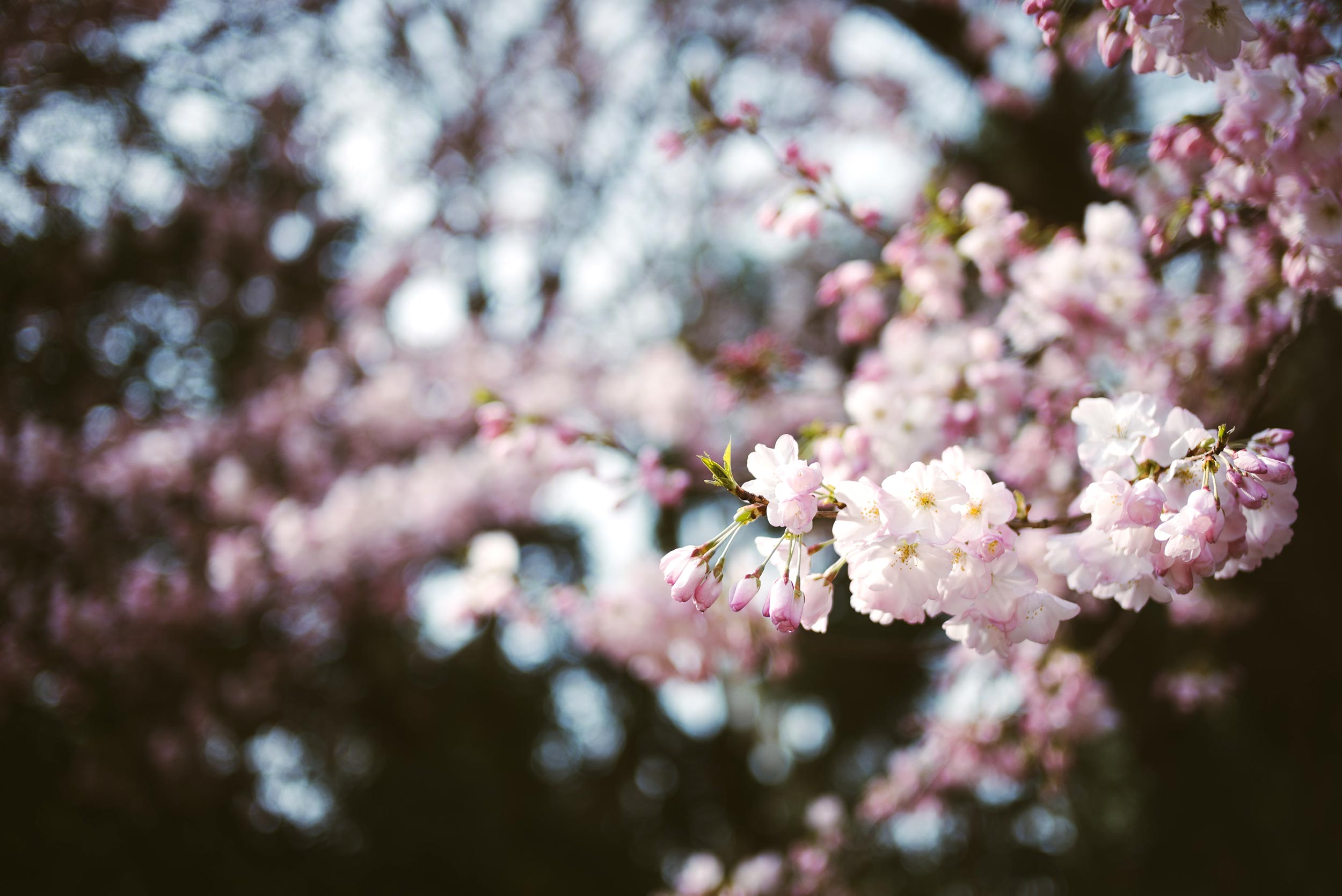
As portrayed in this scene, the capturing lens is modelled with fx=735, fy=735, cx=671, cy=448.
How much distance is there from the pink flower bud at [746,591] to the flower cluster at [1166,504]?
17.7 inches

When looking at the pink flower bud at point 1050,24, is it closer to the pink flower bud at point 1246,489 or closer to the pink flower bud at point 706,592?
the pink flower bud at point 1246,489

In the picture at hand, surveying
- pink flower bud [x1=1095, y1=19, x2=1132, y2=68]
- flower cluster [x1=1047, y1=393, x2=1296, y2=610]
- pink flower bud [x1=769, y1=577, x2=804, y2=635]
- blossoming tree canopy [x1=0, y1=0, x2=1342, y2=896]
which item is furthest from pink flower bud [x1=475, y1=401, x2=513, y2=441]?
pink flower bud [x1=1095, y1=19, x2=1132, y2=68]

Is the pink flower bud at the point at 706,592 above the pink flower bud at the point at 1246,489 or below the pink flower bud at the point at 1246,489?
below

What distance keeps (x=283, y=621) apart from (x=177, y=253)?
289 cm

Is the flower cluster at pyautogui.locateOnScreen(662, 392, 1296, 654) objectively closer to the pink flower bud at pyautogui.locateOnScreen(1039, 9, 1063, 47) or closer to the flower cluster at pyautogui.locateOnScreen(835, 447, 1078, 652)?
the flower cluster at pyautogui.locateOnScreen(835, 447, 1078, 652)

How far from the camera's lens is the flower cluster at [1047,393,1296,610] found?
97 centimetres

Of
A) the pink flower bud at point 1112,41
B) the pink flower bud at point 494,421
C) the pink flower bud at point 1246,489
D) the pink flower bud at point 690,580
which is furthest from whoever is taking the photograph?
the pink flower bud at point 494,421

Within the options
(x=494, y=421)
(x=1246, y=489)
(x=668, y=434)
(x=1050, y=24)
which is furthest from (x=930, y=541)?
(x=668, y=434)

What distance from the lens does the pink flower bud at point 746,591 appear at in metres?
1.10

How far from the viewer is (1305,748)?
16.4 ft

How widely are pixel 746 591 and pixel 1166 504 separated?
23.6 inches

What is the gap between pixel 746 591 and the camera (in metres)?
1.11

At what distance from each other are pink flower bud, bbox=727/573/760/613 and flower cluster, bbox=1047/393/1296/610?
0.45 m

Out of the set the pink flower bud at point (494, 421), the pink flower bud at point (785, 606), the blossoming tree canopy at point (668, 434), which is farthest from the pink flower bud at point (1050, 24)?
the pink flower bud at point (494, 421)
